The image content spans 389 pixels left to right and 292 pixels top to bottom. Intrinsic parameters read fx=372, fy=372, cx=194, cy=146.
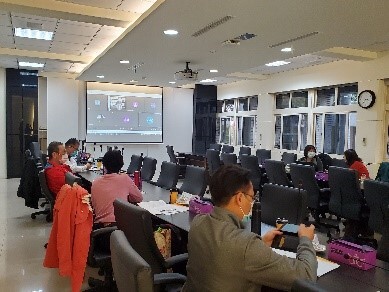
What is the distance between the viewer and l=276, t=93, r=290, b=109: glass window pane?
380 inches

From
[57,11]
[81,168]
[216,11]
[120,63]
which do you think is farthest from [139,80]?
[216,11]

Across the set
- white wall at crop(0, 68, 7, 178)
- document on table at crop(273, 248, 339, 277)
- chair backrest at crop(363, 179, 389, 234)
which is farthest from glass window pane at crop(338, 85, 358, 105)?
white wall at crop(0, 68, 7, 178)

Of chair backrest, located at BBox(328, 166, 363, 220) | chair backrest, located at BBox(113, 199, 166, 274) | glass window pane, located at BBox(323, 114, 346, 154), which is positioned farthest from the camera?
glass window pane, located at BBox(323, 114, 346, 154)

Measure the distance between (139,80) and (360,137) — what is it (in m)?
5.94

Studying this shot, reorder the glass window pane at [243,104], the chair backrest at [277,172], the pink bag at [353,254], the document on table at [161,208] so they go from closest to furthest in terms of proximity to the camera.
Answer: the pink bag at [353,254]
the document on table at [161,208]
the chair backrest at [277,172]
the glass window pane at [243,104]

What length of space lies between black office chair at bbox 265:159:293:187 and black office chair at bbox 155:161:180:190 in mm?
1773

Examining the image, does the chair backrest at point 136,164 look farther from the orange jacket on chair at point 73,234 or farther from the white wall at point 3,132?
the white wall at point 3,132

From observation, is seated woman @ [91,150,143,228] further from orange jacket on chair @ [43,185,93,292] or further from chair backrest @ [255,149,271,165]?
chair backrest @ [255,149,271,165]

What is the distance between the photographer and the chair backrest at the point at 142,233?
2.20 meters

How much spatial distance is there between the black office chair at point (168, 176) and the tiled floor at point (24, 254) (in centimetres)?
155

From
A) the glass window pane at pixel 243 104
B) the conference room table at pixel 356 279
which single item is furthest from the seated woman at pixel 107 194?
the glass window pane at pixel 243 104

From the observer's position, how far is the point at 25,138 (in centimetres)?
1024

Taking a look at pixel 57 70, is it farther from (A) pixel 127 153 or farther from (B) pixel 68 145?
(B) pixel 68 145

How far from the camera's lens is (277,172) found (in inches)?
230
